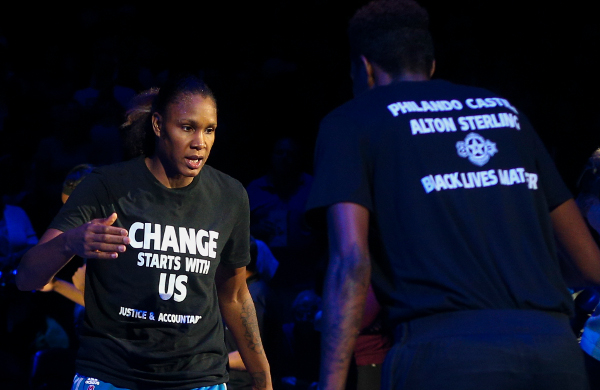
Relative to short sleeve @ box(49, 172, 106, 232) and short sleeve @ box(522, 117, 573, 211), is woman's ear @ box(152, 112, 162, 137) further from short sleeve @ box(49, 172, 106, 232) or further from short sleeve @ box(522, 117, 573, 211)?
short sleeve @ box(522, 117, 573, 211)

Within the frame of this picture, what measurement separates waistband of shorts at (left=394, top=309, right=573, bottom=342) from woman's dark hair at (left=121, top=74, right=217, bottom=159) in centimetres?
168

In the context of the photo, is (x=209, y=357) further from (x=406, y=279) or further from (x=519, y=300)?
(x=519, y=300)

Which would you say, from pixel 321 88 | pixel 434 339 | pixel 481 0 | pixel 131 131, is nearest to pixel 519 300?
pixel 434 339

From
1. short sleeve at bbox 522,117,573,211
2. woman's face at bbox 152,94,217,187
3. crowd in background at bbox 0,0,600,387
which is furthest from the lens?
crowd in background at bbox 0,0,600,387

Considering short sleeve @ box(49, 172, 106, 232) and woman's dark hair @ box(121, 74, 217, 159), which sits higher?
woman's dark hair @ box(121, 74, 217, 159)

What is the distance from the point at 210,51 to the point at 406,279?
22.5 feet

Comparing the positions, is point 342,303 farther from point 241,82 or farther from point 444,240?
point 241,82

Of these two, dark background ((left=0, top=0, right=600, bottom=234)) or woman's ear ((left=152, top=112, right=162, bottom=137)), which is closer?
woman's ear ((left=152, top=112, right=162, bottom=137))

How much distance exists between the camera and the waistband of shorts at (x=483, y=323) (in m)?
1.93

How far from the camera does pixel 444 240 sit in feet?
6.62

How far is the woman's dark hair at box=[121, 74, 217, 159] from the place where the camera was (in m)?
3.21

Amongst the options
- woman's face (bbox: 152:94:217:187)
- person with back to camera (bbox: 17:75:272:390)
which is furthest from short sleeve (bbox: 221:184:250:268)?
woman's face (bbox: 152:94:217:187)

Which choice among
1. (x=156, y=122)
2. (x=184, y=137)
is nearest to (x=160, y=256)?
(x=184, y=137)

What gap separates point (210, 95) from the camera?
3.27 meters
